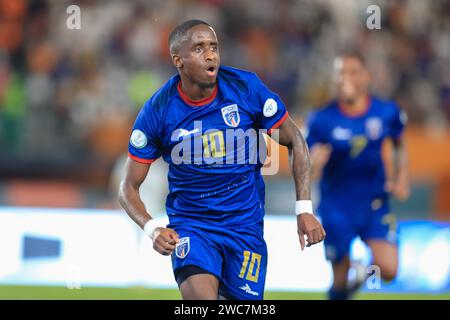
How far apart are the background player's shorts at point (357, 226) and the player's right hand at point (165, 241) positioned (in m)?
3.58

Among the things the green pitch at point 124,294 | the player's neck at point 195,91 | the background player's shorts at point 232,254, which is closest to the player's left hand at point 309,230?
the background player's shorts at point 232,254

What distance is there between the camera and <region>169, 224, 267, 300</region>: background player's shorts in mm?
6371

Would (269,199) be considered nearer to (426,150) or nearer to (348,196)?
(426,150)

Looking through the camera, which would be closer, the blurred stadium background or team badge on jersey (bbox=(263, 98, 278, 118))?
team badge on jersey (bbox=(263, 98, 278, 118))

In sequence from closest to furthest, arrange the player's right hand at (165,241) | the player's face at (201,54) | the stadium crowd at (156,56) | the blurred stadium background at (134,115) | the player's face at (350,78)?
the player's right hand at (165,241)
the player's face at (201,54)
the player's face at (350,78)
the blurred stadium background at (134,115)
the stadium crowd at (156,56)

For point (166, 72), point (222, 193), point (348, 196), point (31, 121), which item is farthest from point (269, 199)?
point (222, 193)

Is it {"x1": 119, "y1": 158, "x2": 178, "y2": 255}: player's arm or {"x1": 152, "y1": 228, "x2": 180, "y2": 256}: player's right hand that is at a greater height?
{"x1": 119, "y1": 158, "x2": 178, "y2": 255}: player's arm

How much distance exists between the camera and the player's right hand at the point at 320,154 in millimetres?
9030

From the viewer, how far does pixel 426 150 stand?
16.0 meters

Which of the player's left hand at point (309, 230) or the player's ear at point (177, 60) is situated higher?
the player's ear at point (177, 60)

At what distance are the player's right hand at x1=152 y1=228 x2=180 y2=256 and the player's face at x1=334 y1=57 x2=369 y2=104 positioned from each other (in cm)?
358

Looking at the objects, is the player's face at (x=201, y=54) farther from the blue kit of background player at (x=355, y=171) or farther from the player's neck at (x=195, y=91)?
the blue kit of background player at (x=355, y=171)
